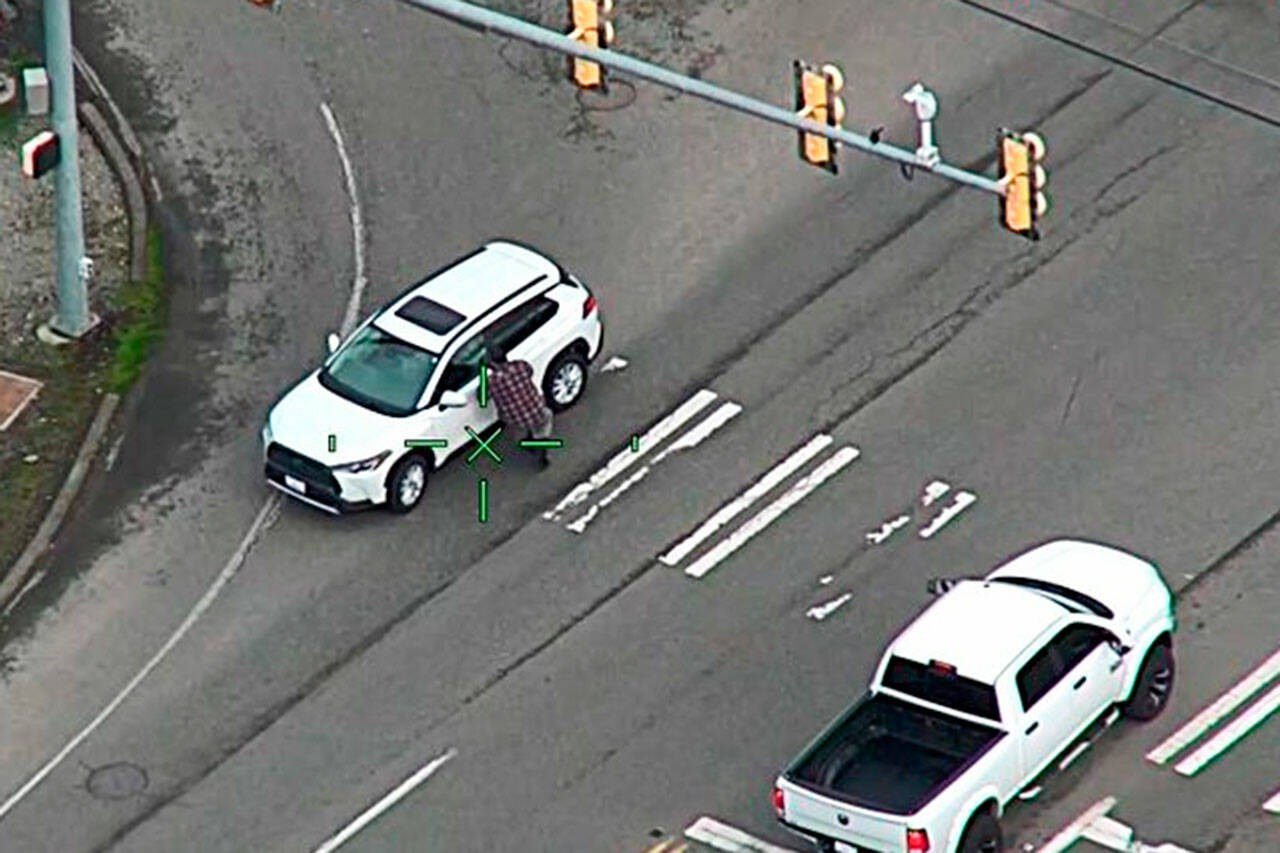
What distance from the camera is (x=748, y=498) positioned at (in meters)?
44.4

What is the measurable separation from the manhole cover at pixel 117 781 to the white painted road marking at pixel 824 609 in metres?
7.83

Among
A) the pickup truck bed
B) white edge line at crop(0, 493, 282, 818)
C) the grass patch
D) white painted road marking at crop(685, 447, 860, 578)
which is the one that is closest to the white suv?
white edge line at crop(0, 493, 282, 818)

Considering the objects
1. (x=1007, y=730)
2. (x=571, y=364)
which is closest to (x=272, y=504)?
(x=571, y=364)

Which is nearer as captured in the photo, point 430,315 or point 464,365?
point 464,365

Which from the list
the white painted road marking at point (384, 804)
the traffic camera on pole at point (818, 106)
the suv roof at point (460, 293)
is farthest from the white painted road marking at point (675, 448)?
the traffic camera on pole at point (818, 106)

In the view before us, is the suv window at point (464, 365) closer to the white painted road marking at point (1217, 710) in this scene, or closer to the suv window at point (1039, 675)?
the suv window at point (1039, 675)

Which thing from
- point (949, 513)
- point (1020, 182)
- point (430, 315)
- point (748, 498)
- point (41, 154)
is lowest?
point (949, 513)

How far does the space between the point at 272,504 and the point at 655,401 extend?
498cm

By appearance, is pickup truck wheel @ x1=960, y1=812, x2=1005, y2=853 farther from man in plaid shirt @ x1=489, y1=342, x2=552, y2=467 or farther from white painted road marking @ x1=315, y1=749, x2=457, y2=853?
man in plaid shirt @ x1=489, y1=342, x2=552, y2=467

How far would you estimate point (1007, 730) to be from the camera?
38375 mm

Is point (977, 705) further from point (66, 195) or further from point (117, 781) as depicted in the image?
point (66, 195)

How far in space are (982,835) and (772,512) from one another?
709 cm

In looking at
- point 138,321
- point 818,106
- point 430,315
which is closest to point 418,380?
point 430,315

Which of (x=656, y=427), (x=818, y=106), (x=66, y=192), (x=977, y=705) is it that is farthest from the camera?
(x=66, y=192)
